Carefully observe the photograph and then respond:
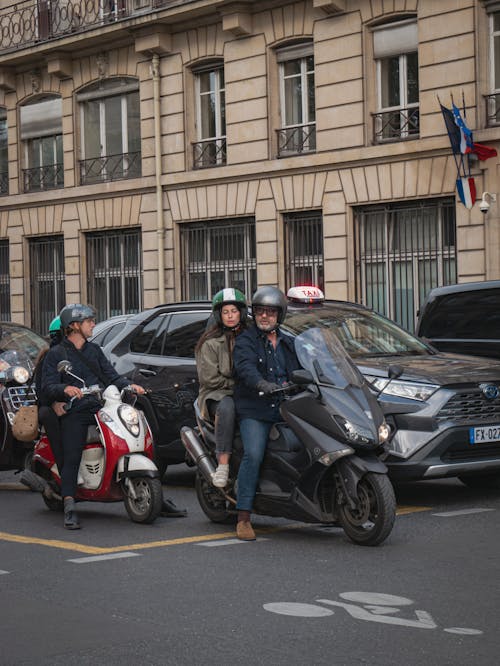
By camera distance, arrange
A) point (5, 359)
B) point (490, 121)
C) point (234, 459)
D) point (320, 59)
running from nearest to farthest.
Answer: point (234, 459) → point (5, 359) → point (490, 121) → point (320, 59)

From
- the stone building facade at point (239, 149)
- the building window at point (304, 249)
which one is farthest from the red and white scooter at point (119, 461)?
the building window at point (304, 249)

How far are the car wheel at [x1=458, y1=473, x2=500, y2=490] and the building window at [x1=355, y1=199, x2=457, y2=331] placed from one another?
11551 mm

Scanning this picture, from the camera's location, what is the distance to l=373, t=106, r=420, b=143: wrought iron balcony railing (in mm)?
22359

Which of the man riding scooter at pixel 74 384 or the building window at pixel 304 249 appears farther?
the building window at pixel 304 249

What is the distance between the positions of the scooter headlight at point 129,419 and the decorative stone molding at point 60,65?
68.9ft

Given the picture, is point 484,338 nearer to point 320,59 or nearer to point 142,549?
point 142,549

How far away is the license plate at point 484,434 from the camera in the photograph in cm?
938

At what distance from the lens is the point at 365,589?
257 inches

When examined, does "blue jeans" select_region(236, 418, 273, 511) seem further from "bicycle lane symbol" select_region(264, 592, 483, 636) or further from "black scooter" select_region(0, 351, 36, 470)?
"black scooter" select_region(0, 351, 36, 470)

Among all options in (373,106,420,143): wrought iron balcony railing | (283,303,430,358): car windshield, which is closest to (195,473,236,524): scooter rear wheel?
(283,303,430,358): car windshield

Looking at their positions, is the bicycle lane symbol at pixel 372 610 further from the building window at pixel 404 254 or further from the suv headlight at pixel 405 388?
the building window at pixel 404 254

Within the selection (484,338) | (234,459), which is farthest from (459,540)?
(484,338)

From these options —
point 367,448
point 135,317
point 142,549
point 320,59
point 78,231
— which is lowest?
point 142,549

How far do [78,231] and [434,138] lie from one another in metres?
10.1
